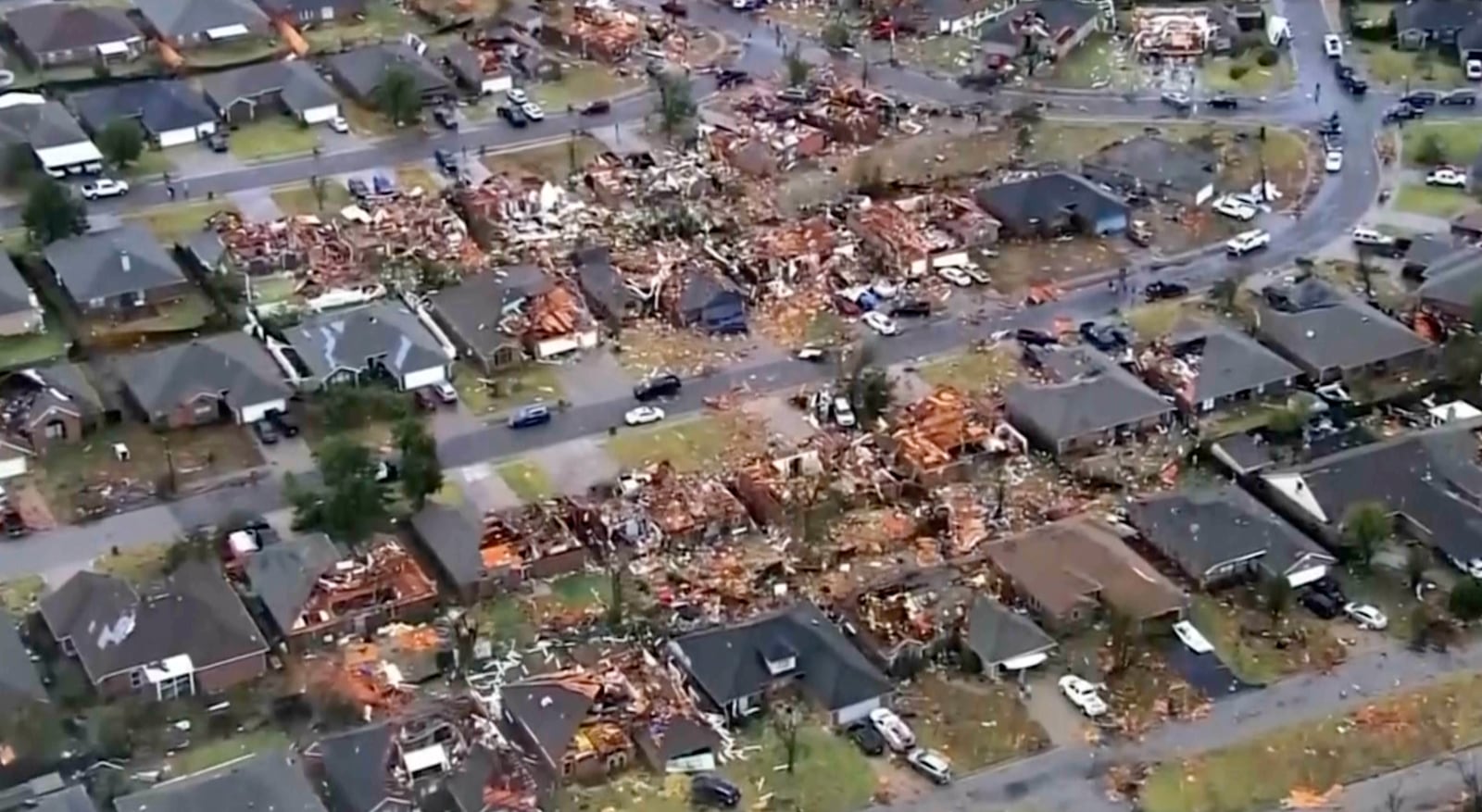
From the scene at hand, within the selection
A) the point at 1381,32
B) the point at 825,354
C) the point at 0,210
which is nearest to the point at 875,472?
the point at 825,354

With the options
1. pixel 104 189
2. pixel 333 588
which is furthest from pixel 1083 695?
pixel 104 189

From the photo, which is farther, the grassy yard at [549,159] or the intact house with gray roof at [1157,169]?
the grassy yard at [549,159]

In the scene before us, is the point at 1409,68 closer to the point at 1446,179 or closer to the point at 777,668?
the point at 1446,179

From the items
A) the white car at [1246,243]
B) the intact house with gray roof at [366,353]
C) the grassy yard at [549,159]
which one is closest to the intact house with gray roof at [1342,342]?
the white car at [1246,243]

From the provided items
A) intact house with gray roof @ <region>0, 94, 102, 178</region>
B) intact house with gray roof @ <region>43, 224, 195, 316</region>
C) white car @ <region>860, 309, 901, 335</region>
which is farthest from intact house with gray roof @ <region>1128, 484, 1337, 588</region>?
intact house with gray roof @ <region>0, 94, 102, 178</region>

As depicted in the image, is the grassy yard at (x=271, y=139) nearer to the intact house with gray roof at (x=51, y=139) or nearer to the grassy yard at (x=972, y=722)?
the intact house with gray roof at (x=51, y=139)

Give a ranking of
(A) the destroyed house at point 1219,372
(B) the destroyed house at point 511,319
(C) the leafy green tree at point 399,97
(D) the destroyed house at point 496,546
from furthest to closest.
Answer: (C) the leafy green tree at point 399,97 → (B) the destroyed house at point 511,319 → (A) the destroyed house at point 1219,372 → (D) the destroyed house at point 496,546

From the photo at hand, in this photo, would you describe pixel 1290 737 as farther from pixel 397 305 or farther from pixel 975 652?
pixel 397 305
